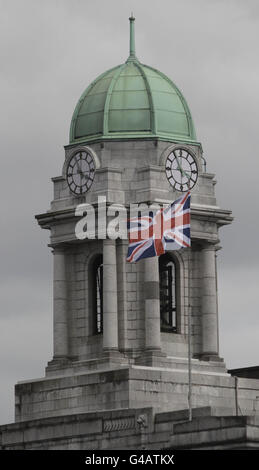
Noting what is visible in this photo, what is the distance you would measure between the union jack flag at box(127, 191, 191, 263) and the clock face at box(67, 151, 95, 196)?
5.61m

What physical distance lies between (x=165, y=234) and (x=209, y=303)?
6360 millimetres

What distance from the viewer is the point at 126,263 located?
163m

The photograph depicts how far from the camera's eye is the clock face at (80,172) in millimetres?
164750

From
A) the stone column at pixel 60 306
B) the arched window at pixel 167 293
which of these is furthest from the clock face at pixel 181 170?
the stone column at pixel 60 306

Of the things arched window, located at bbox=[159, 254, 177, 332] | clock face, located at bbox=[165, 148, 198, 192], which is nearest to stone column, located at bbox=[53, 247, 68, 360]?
arched window, located at bbox=[159, 254, 177, 332]

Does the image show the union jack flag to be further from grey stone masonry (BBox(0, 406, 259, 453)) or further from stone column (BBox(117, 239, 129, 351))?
grey stone masonry (BBox(0, 406, 259, 453))

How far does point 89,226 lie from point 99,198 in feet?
5.57

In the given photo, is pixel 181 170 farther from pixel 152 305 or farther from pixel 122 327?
pixel 122 327

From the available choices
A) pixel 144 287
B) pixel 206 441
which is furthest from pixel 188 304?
pixel 206 441

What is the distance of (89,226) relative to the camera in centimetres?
16362
